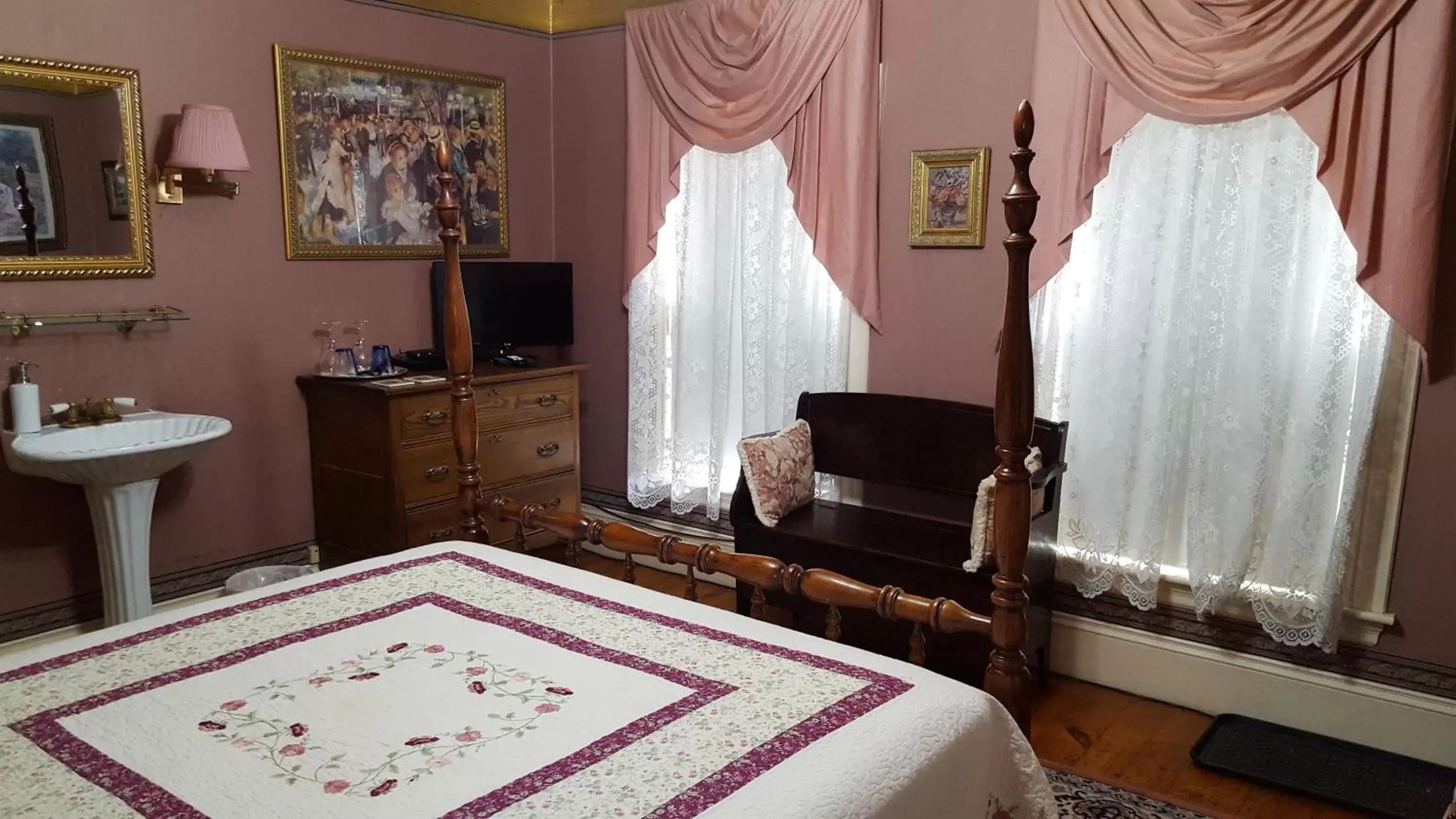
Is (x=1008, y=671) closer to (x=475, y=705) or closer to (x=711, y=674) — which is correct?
(x=711, y=674)

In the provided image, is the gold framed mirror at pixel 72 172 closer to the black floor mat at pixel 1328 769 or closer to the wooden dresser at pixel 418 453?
the wooden dresser at pixel 418 453

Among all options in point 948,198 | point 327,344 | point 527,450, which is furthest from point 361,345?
point 948,198

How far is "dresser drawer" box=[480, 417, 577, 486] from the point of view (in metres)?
4.17

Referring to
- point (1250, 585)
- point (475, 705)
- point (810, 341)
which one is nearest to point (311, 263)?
point (810, 341)

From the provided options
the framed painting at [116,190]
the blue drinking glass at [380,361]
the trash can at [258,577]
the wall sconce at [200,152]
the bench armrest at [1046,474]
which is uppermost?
the wall sconce at [200,152]

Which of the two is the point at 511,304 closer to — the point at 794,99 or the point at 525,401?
the point at 525,401

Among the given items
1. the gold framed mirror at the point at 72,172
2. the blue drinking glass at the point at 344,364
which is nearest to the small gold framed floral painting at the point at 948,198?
the blue drinking glass at the point at 344,364

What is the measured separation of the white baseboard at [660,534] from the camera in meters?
4.55

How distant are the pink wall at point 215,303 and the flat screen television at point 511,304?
102mm

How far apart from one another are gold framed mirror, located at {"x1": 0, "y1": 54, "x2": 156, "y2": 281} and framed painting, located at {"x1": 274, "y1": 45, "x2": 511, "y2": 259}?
57 cm

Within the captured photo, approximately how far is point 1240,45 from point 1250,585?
1.67 meters

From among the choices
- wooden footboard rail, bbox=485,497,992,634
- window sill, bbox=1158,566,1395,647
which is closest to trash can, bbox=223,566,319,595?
wooden footboard rail, bbox=485,497,992,634

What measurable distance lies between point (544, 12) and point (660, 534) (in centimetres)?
257

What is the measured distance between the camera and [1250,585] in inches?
126
